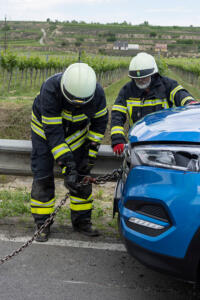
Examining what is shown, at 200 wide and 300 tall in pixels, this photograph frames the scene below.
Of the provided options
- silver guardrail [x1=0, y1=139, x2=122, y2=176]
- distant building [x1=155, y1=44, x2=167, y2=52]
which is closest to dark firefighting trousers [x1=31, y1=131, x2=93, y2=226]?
silver guardrail [x1=0, y1=139, x2=122, y2=176]

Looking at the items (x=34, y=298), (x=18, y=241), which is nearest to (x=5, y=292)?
(x=34, y=298)

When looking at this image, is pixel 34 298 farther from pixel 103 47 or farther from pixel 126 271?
pixel 103 47

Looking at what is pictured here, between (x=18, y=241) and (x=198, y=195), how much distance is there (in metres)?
2.02

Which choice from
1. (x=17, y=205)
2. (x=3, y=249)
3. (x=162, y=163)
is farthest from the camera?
(x=17, y=205)

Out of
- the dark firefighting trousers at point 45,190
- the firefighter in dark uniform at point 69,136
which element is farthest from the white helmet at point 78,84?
the dark firefighting trousers at point 45,190

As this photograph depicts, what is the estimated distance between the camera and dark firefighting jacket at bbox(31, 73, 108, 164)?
361 centimetres

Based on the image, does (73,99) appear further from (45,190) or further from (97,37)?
(97,37)

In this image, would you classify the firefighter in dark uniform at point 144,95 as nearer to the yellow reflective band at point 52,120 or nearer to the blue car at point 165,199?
the yellow reflective band at point 52,120

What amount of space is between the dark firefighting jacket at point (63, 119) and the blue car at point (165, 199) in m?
1.10

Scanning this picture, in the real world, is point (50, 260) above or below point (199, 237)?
below

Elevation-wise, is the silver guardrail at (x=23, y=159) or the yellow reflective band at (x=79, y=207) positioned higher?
the silver guardrail at (x=23, y=159)

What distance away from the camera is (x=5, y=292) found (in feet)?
9.37

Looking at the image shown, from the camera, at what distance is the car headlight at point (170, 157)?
2326 millimetres

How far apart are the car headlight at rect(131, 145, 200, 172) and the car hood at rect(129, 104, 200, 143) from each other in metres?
0.05
